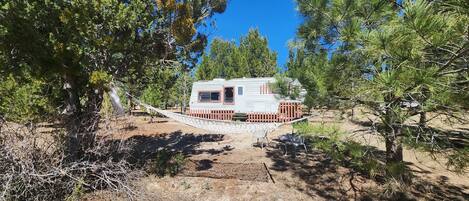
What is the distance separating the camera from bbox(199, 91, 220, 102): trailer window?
1431cm

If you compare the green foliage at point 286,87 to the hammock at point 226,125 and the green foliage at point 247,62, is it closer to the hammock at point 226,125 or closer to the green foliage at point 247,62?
the hammock at point 226,125

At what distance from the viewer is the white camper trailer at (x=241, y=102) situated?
41.4ft

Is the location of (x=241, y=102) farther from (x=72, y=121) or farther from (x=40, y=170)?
(x=40, y=170)

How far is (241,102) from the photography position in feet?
44.3

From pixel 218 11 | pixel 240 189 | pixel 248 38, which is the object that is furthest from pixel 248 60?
pixel 240 189

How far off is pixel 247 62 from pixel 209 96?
11.2 meters

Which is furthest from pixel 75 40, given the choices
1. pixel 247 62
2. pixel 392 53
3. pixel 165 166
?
pixel 247 62

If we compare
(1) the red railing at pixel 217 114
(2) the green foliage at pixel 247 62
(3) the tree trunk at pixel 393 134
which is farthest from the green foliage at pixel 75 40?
(2) the green foliage at pixel 247 62

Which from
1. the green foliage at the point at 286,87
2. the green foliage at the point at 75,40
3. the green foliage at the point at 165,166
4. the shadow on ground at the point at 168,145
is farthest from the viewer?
the shadow on ground at the point at 168,145

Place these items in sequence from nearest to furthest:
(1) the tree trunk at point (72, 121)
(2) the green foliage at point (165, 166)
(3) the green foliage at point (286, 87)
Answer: (1) the tree trunk at point (72, 121) < (3) the green foliage at point (286, 87) < (2) the green foliage at point (165, 166)

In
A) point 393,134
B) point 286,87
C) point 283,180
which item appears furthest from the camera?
point 286,87

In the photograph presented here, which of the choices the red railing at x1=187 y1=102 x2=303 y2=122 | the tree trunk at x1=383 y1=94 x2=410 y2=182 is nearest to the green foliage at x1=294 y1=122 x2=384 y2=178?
the tree trunk at x1=383 y1=94 x2=410 y2=182

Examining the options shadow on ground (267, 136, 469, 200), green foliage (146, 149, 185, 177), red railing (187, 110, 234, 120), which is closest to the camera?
shadow on ground (267, 136, 469, 200)

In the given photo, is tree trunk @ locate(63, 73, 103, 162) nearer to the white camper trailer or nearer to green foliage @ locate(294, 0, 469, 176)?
green foliage @ locate(294, 0, 469, 176)
